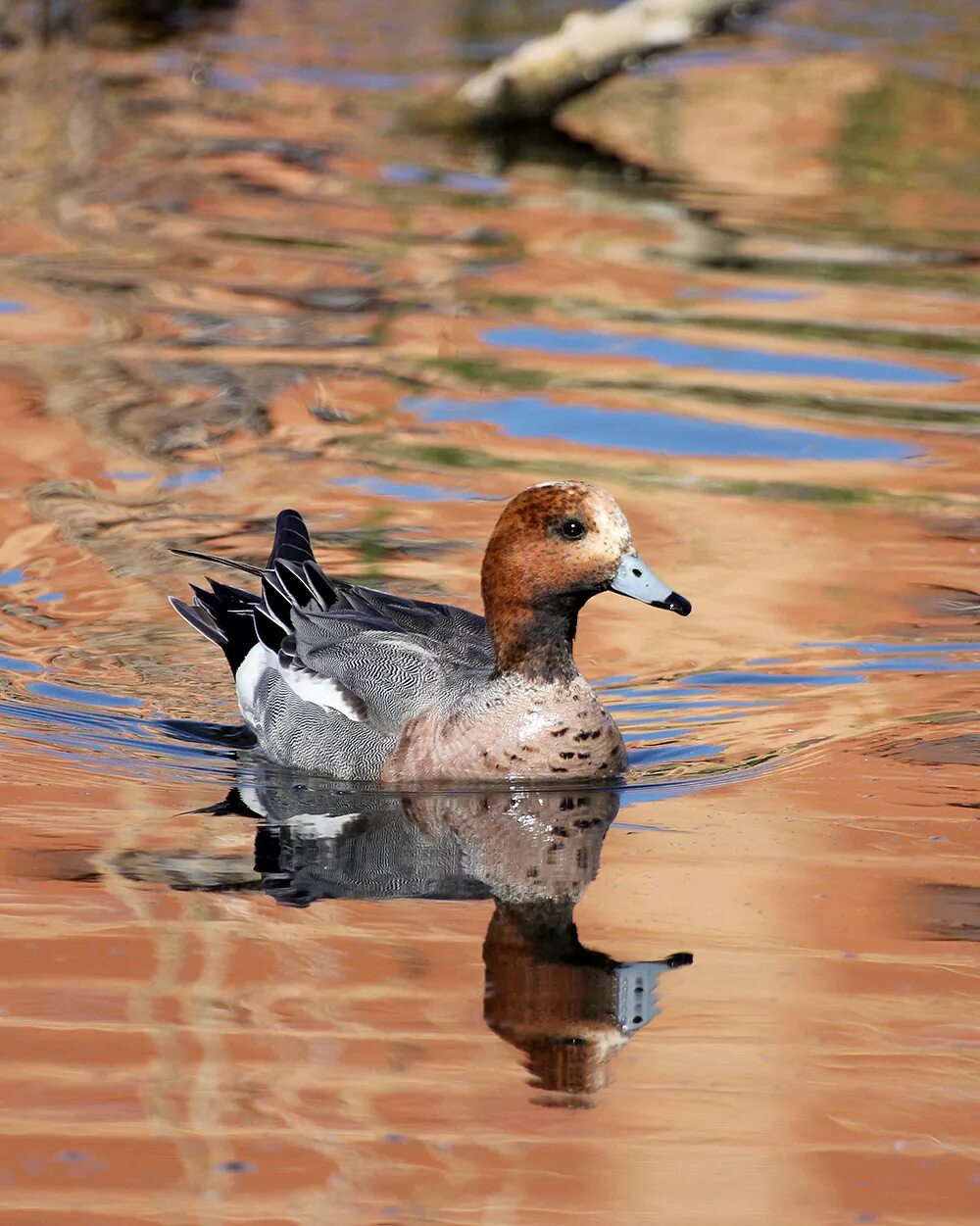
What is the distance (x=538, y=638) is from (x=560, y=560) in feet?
1.10

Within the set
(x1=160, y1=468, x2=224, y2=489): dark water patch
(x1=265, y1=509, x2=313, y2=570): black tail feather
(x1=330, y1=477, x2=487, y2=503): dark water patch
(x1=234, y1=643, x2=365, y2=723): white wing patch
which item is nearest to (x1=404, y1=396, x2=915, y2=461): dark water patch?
(x1=330, y1=477, x2=487, y2=503): dark water patch

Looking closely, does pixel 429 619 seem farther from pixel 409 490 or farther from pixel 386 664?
pixel 409 490

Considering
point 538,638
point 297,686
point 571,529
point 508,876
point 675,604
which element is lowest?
point 508,876

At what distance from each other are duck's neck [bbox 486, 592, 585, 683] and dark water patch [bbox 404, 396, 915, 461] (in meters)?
4.01

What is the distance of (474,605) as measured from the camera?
9172 mm

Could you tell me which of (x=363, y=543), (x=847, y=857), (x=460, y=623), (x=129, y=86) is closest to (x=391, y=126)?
(x=129, y=86)

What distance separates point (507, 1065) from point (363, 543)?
4975 millimetres

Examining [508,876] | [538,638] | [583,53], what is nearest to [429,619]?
[538,638]

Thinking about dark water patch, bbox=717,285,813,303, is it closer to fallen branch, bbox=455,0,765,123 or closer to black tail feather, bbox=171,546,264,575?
fallen branch, bbox=455,0,765,123

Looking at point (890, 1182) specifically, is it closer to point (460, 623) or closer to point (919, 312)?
point (460, 623)

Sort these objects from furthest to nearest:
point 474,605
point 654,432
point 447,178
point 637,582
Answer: point 447,178 → point 654,432 → point 474,605 → point 637,582

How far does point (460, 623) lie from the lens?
7.92 meters

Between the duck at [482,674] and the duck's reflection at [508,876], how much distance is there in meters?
0.11

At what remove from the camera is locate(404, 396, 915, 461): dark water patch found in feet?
36.5
